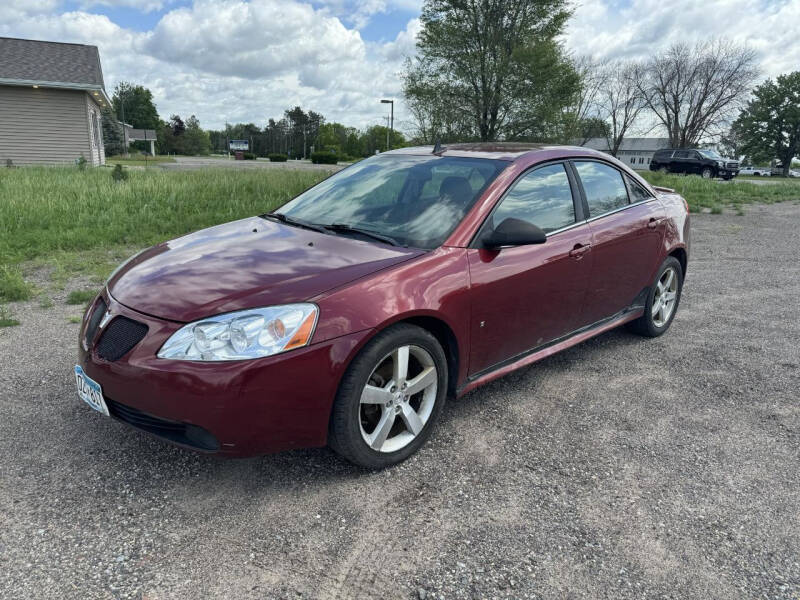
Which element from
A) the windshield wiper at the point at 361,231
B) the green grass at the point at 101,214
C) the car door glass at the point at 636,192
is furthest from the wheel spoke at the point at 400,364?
the green grass at the point at 101,214

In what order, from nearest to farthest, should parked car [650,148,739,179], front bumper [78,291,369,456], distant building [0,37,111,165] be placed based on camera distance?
front bumper [78,291,369,456], distant building [0,37,111,165], parked car [650,148,739,179]

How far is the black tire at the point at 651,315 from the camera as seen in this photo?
453 centimetres

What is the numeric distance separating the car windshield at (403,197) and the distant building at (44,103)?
21326 mm

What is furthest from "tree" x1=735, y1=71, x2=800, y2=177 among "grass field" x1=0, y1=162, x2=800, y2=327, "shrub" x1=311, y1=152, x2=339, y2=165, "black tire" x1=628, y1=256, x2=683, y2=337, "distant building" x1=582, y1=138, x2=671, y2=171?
"black tire" x1=628, y1=256, x2=683, y2=337

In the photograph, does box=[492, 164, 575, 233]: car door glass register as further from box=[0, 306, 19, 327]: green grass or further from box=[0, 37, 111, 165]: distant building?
box=[0, 37, 111, 165]: distant building

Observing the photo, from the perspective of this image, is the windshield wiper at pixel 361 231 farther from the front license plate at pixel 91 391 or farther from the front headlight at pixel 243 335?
Answer: the front license plate at pixel 91 391

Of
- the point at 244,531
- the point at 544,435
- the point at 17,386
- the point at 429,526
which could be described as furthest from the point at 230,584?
the point at 17,386

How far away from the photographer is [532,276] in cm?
328

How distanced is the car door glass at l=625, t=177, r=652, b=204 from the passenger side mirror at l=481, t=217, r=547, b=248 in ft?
5.51

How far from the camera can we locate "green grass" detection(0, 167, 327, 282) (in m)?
6.83

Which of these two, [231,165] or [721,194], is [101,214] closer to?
[721,194]

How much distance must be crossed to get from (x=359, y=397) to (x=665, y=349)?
300 centimetres

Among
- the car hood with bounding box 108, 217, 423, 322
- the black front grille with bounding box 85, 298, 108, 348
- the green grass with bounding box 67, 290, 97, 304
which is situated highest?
the car hood with bounding box 108, 217, 423, 322

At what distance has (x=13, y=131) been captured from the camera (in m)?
21.1
